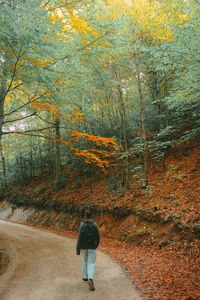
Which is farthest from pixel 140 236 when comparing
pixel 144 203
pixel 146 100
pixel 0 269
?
pixel 146 100

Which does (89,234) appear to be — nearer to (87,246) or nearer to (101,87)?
(87,246)

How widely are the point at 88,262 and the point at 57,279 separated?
1.07 metres

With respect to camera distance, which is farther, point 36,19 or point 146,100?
point 146,100

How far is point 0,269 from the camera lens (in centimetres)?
522

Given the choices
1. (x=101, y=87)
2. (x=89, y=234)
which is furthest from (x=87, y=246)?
(x=101, y=87)

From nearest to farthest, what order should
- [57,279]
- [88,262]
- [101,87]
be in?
[88,262], [57,279], [101,87]

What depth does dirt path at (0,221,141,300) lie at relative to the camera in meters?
3.63

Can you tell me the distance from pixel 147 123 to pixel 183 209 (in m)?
9.48

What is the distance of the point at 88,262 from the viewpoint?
13.4 ft

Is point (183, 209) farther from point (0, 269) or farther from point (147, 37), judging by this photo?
point (147, 37)

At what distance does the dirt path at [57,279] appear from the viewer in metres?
3.63

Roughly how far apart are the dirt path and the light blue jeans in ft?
0.84

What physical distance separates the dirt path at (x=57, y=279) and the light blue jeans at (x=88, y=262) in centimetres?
26

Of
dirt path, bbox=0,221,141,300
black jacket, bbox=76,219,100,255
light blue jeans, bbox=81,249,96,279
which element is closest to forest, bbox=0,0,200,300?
dirt path, bbox=0,221,141,300
